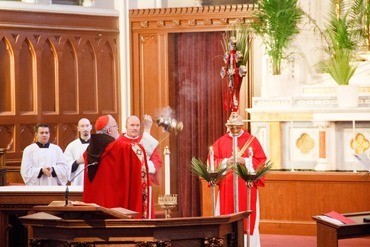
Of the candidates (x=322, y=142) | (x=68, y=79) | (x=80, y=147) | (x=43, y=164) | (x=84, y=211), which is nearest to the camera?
(x=84, y=211)

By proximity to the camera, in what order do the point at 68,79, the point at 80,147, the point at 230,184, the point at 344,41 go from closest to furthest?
the point at 230,184 → the point at 80,147 → the point at 344,41 → the point at 68,79

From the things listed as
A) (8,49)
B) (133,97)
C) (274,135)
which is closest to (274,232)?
(274,135)

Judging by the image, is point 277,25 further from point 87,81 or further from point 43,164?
point 43,164

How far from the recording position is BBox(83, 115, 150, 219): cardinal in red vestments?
31.3 feet

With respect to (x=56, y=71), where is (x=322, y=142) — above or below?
below

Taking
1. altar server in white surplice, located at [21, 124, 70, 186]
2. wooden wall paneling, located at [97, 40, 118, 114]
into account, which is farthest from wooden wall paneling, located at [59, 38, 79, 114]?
altar server in white surplice, located at [21, 124, 70, 186]

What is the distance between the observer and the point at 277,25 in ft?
45.9

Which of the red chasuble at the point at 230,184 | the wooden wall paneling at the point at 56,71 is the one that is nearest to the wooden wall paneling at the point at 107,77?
the wooden wall paneling at the point at 56,71

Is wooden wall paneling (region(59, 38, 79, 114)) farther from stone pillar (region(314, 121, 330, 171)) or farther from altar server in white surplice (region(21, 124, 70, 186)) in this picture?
stone pillar (region(314, 121, 330, 171))

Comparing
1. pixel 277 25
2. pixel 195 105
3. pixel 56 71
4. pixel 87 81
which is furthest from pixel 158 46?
pixel 277 25

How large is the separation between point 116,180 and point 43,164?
11.1 ft

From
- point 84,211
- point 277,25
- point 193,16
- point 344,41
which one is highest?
point 193,16

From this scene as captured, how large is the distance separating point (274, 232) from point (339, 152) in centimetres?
147

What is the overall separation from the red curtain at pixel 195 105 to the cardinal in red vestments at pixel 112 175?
5522mm
